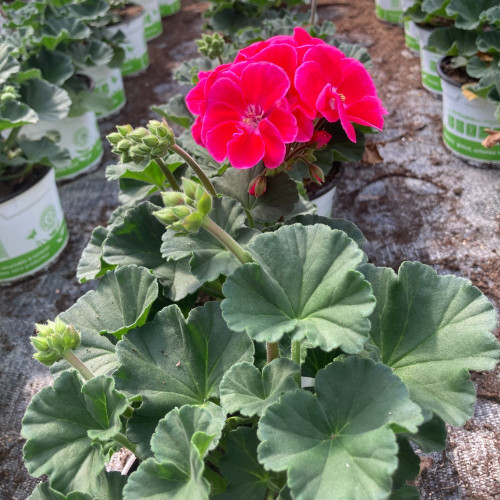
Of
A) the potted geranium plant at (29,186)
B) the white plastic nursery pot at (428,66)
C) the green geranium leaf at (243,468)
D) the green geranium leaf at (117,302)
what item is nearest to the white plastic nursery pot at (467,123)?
the white plastic nursery pot at (428,66)

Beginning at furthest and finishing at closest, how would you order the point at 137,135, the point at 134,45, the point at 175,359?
the point at 134,45 → the point at 137,135 → the point at 175,359

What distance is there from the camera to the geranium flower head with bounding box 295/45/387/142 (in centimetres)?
121

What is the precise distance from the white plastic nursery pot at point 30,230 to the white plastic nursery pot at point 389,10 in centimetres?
283

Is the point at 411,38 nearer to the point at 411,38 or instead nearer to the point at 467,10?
the point at 411,38

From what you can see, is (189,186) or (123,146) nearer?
(189,186)

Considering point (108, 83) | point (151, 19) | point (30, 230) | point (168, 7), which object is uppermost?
point (30, 230)

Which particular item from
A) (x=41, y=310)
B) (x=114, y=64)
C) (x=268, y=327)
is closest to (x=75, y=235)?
(x=41, y=310)

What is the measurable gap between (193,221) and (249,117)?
0.32 metres

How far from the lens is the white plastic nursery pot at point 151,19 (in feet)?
14.9

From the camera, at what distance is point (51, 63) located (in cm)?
291

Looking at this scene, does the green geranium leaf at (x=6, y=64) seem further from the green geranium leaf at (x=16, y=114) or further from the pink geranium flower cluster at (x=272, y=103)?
the pink geranium flower cluster at (x=272, y=103)

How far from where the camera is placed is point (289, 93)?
1.27 meters

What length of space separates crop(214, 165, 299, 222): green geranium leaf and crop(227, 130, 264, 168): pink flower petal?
17cm

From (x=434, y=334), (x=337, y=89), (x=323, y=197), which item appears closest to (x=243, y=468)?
(x=434, y=334)
